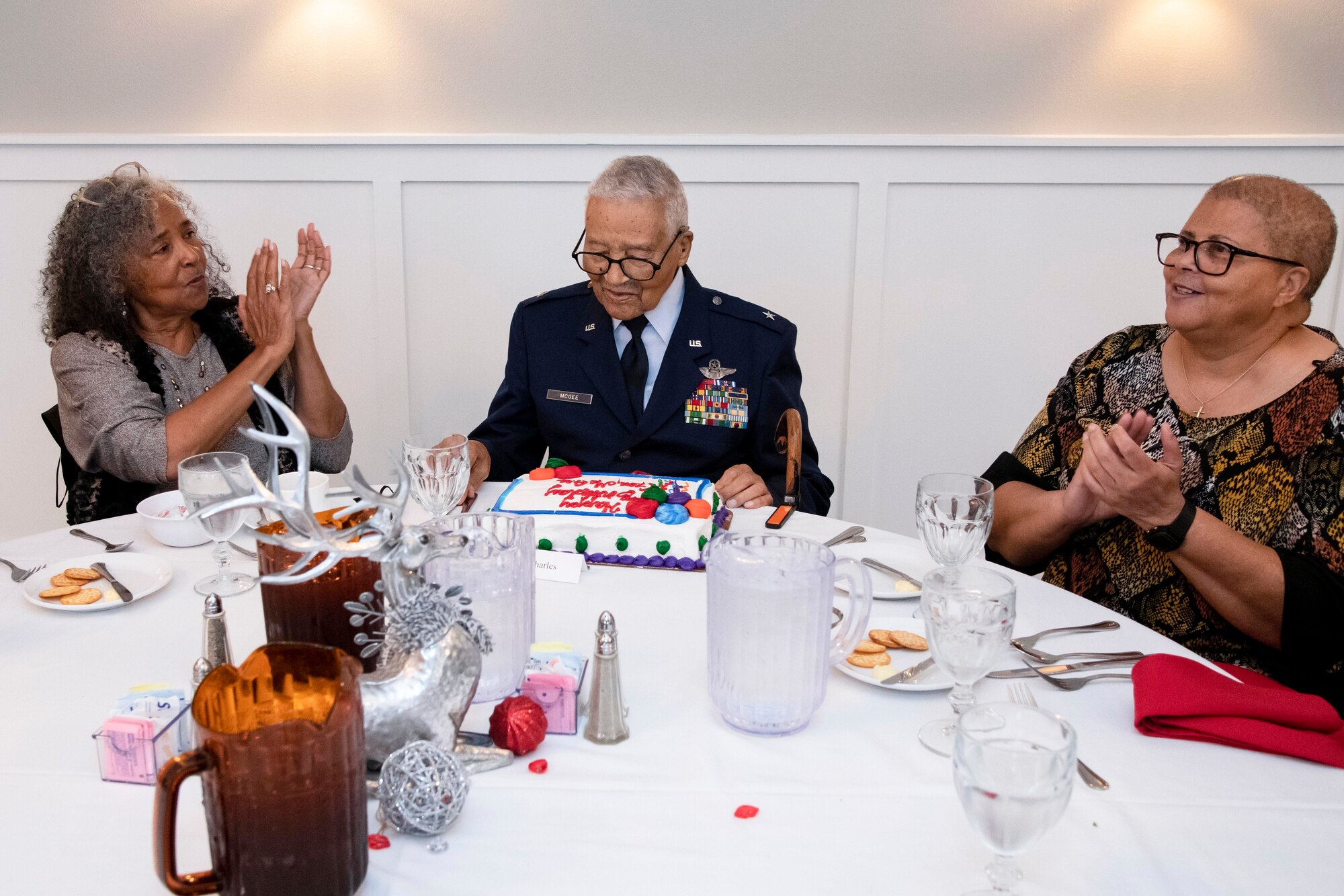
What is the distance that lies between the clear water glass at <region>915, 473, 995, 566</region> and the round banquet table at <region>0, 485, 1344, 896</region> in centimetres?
17

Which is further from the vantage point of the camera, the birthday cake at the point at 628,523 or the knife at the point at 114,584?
the birthday cake at the point at 628,523

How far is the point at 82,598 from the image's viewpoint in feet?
4.56

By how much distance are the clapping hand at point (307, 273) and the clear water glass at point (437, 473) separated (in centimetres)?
104

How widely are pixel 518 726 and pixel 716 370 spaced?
4.69ft

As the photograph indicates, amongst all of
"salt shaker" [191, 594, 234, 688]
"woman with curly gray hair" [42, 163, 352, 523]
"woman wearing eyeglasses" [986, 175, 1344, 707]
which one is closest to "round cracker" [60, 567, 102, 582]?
"salt shaker" [191, 594, 234, 688]

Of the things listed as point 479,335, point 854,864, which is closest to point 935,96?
point 479,335

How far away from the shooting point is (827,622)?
110cm

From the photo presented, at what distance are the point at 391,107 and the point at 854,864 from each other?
9.88 ft

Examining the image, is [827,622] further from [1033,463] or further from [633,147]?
[633,147]

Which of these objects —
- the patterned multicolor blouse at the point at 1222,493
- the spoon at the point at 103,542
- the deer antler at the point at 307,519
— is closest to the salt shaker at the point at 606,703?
the deer antler at the point at 307,519

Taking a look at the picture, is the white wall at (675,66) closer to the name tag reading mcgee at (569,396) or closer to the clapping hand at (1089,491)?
the name tag reading mcgee at (569,396)

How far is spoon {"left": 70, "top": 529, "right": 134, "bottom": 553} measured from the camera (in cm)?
Answer: 164

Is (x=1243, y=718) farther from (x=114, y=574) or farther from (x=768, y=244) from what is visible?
(x=768, y=244)

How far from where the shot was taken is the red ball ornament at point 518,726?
105 centimetres
